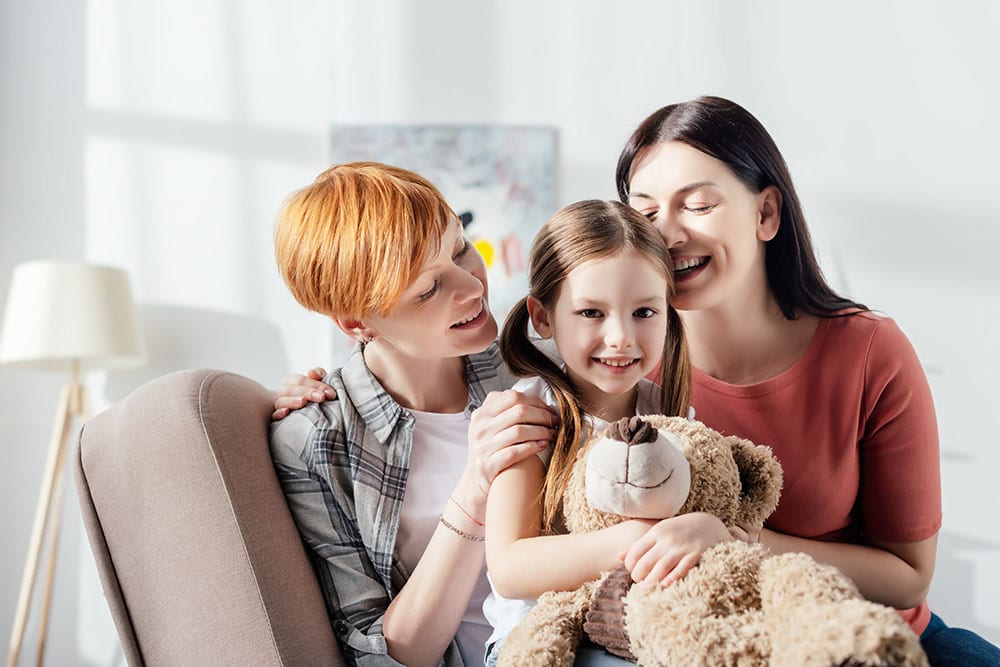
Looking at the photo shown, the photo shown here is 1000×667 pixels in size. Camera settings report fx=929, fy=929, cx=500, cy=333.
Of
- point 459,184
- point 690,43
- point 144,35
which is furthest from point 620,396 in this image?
point 144,35

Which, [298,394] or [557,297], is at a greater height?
[557,297]

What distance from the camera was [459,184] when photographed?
3596mm

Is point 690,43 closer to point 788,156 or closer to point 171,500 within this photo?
point 788,156

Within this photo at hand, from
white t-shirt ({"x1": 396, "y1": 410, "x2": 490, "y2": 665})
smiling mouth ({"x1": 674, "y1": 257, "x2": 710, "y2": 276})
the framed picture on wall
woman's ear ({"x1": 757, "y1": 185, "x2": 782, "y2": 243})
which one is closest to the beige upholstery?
white t-shirt ({"x1": 396, "y1": 410, "x2": 490, "y2": 665})

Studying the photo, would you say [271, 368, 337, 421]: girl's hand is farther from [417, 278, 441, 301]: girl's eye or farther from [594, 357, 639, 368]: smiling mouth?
[594, 357, 639, 368]: smiling mouth

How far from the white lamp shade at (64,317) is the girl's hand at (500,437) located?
2.19 meters

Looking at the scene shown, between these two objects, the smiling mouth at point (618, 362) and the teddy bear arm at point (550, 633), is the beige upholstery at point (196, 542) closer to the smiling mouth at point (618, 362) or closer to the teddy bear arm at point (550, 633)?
the teddy bear arm at point (550, 633)

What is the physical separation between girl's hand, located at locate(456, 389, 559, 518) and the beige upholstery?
0.96 ft

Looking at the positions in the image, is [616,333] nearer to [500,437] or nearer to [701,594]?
[500,437]

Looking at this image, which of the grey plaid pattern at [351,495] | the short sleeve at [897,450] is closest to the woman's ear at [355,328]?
the grey plaid pattern at [351,495]

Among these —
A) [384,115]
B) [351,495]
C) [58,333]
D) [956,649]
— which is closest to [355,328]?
[351,495]

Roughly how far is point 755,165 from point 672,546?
729mm

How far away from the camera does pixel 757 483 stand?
3.68 feet

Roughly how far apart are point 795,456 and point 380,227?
2.55 ft
